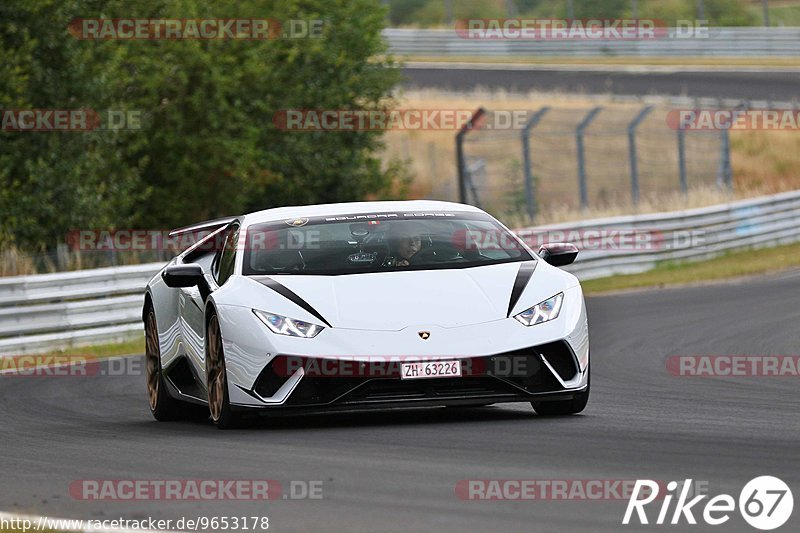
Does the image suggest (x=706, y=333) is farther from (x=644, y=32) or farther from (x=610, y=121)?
(x=644, y=32)

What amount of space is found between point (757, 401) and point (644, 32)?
4370 cm

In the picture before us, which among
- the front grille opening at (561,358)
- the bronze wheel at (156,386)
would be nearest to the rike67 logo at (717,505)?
the front grille opening at (561,358)

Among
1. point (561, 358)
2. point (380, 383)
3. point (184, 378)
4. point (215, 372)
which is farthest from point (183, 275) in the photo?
point (561, 358)

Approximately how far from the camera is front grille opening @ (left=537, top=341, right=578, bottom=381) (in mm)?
9117

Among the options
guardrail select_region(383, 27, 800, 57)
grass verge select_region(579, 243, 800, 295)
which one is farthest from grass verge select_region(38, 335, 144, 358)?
guardrail select_region(383, 27, 800, 57)

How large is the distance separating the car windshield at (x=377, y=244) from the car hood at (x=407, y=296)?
0.16 m

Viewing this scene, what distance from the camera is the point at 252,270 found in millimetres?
9703

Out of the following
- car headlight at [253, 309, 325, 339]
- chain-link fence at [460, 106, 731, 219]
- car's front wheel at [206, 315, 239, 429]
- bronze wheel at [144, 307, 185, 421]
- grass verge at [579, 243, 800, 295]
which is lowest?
chain-link fence at [460, 106, 731, 219]

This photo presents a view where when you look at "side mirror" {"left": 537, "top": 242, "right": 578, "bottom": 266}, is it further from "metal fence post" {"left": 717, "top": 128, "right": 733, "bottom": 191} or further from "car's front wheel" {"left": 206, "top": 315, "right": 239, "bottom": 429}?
"metal fence post" {"left": 717, "top": 128, "right": 733, "bottom": 191}

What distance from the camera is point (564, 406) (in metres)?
9.56

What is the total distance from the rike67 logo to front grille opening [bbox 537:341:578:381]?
8.43 feet

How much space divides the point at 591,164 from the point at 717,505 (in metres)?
34.9

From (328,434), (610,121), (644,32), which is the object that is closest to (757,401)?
(328,434)

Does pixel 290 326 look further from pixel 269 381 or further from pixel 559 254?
pixel 559 254
